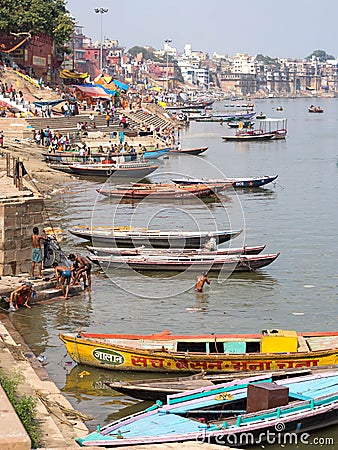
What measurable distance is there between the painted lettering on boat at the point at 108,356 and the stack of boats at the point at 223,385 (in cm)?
2

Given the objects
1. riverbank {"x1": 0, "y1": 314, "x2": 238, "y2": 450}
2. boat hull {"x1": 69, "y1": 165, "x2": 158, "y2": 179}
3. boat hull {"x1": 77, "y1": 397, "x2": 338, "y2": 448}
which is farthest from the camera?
boat hull {"x1": 69, "y1": 165, "x2": 158, "y2": 179}

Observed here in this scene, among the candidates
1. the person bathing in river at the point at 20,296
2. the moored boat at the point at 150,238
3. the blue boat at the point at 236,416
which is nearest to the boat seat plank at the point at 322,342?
the blue boat at the point at 236,416

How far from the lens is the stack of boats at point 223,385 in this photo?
9750 mm

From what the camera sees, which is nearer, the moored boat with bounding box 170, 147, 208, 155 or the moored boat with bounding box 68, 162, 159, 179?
the moored boat with bounding box 68, 162, 159, 179

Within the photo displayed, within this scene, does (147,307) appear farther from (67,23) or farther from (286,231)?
(67,23)

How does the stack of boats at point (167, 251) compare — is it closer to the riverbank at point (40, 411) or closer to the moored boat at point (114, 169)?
the riverbank at point (40, 411)

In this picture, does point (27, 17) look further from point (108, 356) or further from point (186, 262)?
point (108, 356)

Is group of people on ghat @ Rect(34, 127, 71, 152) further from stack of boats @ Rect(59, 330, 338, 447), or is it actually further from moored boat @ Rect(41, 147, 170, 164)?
stack of boats @ Rect(59, 330, 338, 447)

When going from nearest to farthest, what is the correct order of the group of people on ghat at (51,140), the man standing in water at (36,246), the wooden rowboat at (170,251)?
the man standing in water at (36,246)
the wooden rowboat at (170,251)
the group of people on ghat at (51,140)

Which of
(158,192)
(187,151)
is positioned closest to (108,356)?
(158,192)

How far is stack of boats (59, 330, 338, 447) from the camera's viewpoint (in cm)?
975

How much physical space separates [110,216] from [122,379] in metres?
16.2

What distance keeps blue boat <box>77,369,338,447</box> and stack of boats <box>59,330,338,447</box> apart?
0.04 feet

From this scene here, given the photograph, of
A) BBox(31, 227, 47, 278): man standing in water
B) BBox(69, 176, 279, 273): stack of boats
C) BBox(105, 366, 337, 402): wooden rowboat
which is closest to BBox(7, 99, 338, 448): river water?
BBox(69, 176, 279, 273): stack of boats
